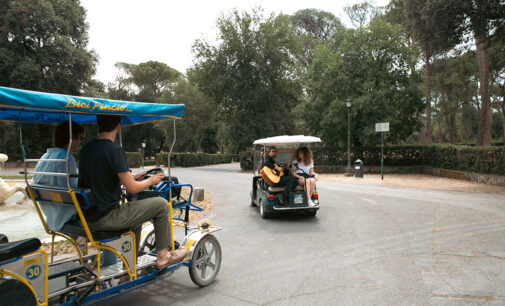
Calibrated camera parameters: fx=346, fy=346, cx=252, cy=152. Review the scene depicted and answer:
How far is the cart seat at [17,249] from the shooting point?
2.76 metres

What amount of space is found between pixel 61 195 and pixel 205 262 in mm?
2015

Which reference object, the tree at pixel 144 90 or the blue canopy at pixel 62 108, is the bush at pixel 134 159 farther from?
the blue canopy at pixel 62 108

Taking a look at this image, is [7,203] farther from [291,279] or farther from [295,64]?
[295,64]

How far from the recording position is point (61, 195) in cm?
340

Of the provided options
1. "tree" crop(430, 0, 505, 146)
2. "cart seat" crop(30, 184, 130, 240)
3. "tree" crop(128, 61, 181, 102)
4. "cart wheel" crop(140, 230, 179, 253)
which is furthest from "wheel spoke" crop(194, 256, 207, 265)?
"tree" crop(128, 61, 181, 102)

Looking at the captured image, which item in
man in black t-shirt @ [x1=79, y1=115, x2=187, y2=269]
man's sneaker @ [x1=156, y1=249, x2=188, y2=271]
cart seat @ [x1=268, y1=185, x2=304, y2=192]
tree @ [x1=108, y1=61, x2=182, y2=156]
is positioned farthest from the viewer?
tree @ [x1=108, y1=61, x2=182, y2=156]

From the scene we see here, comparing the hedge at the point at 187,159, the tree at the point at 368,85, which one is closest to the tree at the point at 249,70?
the tree at the point at 368,85

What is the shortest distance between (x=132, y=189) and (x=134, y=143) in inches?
2380

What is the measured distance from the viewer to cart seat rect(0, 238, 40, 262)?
9.04 ft

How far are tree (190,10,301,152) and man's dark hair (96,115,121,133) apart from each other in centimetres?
2901

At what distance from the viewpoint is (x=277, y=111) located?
3441 cm

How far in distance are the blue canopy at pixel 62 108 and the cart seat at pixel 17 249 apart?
45.7 inches

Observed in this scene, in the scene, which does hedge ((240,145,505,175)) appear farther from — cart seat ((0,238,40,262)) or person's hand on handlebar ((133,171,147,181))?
cart seat ((0,238,40,262))

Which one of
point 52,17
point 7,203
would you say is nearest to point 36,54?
point 52,17
